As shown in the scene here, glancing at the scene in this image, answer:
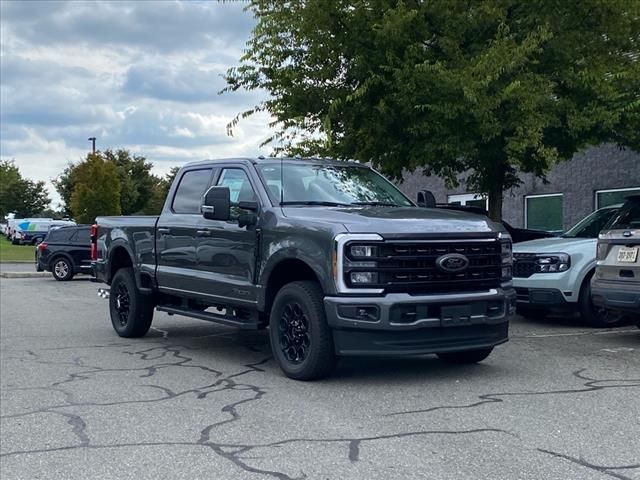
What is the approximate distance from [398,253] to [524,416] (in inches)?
68.1

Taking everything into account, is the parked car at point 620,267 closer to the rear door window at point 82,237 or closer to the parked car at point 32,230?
the rear door window at point 82,237

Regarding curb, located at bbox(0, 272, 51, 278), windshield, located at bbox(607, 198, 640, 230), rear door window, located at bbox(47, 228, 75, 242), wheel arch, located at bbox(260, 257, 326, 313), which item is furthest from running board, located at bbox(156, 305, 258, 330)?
curb, located at bbox(0, 272, 51, 278)

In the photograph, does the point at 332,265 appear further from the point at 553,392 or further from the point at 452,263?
the point at 553,392

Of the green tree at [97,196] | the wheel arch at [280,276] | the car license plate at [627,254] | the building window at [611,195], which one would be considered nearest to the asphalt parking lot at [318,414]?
the wheel arch at [280,276]

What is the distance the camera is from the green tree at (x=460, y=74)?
38.7ft

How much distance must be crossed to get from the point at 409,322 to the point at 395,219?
0.88 metres

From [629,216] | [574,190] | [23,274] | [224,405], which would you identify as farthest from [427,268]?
[23,274]

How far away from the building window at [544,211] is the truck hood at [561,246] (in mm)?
10038

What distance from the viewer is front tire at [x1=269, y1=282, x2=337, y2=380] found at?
7.21m

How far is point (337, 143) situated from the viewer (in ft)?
45.6

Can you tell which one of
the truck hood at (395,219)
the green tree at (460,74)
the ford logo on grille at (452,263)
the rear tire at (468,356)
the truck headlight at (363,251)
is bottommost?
the rear tire at (468,356)

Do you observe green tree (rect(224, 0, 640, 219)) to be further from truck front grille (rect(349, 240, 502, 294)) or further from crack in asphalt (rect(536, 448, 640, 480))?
crack in asphalt (rect(536, 448, 640, 480))

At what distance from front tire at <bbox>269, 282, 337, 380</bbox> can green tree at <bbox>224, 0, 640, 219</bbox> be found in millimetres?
5012

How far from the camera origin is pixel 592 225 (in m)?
11.9
